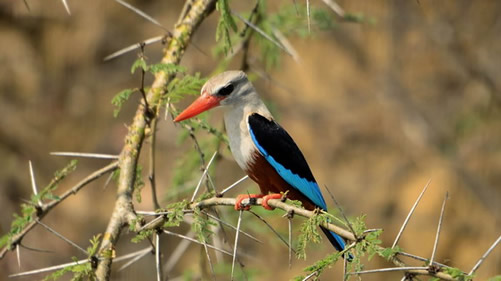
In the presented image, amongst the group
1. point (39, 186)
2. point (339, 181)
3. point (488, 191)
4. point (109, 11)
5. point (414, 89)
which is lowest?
point (488, 191)

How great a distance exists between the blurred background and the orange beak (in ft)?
12.9

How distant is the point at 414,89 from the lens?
7762 mm

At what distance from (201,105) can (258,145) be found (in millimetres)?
288

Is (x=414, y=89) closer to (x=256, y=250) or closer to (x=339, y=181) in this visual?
(x=339, y=181)

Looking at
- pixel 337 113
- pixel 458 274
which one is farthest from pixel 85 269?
Result: pixel 337 113

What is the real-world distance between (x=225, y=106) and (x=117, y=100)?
61 cm

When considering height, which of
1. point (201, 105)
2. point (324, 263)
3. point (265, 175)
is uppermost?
point (201, 105)

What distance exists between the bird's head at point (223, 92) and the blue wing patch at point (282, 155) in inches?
4.5

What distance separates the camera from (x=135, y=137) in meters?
2.99

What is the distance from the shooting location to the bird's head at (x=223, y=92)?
312 centimetres

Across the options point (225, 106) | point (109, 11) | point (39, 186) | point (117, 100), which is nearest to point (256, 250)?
point (39, 186)

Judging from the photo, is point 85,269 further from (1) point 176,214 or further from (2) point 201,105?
(2) point 201,105

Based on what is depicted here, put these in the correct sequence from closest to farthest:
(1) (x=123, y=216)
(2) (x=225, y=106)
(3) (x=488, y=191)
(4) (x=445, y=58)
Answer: (1) (x=123, y=216) < (2) (x=225, y=106) < (3) (x=488, y=191) < (4) (x=445, y=58)

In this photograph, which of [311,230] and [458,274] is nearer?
[458,274]
